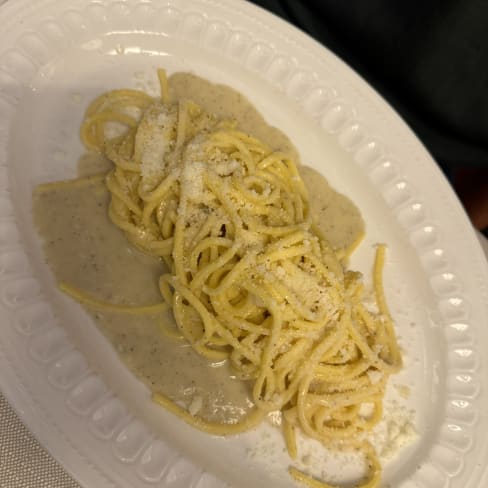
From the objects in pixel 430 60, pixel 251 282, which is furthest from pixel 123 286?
pixel 430 60

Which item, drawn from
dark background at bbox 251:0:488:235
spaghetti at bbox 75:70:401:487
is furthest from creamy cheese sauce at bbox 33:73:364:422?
dark background at bbox 251:0:488:235

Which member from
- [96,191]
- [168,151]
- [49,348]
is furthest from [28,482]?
[168,151]

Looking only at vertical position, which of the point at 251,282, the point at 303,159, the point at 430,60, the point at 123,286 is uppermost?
the point at 430,60

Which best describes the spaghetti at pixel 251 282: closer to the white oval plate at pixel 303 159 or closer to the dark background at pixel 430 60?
the white oval plate at pixel 303 159

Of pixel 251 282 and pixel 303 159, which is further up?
pixel 303 159

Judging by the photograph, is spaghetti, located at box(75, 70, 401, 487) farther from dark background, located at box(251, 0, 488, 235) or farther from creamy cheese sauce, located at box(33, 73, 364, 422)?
dark background, located at box(251, 0, 488, 235)

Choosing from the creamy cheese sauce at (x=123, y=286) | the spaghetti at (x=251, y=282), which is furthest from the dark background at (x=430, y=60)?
the creamy cheese sauce at (x=123, y=286)

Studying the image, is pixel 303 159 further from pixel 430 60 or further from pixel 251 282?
pixel 430 60
